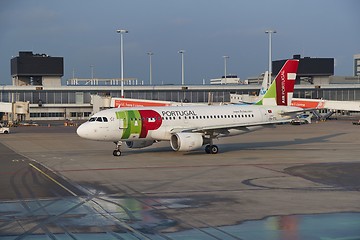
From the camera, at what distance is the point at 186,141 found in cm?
3991

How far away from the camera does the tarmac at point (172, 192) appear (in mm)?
17906

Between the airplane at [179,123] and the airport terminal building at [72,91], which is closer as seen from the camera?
the airplane at [179,123]

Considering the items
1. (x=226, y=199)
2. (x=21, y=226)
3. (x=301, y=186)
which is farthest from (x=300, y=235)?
(x=301, y=186)

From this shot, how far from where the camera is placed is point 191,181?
28219 millimetres

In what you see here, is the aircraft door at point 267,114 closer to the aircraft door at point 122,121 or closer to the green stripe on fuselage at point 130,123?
the green stripe on fuselage at point 130,123

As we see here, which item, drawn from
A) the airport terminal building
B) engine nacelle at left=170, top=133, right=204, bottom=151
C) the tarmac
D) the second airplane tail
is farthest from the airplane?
the airport terminal building

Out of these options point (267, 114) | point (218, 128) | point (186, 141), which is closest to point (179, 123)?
point (218, 128)

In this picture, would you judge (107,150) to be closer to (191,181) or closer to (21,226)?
(191,181)

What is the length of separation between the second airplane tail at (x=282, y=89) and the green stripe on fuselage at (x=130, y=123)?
12.6m

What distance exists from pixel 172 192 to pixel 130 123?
16124 millimetres

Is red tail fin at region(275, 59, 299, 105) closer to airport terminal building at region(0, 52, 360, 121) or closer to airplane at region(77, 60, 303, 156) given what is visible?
airplane at region(77, 60, 303, 156)

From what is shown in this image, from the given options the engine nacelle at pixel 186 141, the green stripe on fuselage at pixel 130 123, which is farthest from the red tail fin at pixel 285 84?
the green stripe on fuselage at pixel 130 123

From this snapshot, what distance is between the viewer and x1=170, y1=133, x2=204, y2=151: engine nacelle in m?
39.8

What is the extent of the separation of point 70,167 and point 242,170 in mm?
10056
